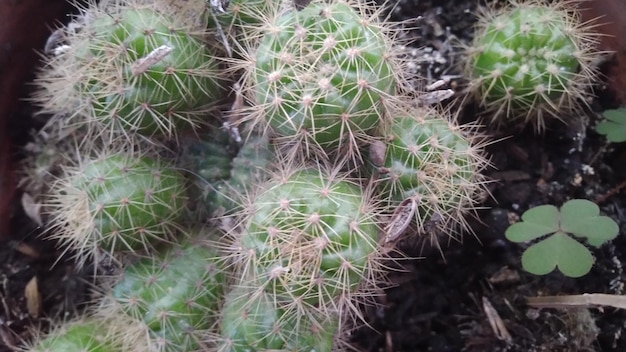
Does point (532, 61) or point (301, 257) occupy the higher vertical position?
point (301, 257)

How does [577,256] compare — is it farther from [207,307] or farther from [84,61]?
[84,61]

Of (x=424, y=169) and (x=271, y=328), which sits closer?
(x=271, y=328)

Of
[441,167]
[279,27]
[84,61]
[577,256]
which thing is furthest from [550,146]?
[84,61]

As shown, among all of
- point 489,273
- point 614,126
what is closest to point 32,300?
point 489,273

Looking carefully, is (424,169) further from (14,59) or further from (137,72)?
(14,59)

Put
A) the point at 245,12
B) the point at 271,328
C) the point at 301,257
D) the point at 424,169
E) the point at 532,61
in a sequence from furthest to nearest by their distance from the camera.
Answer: the point at 532,61 → the point at 245,12 → the point at 424,169 → the point at 271,328 → the point at 301,257

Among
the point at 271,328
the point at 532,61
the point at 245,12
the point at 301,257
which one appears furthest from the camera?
the point at 532,61

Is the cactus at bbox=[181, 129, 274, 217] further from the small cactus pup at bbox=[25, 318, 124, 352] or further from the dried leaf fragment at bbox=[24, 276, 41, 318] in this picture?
the dried leaf fragment at bbox=[24, 276, 41, 318]
